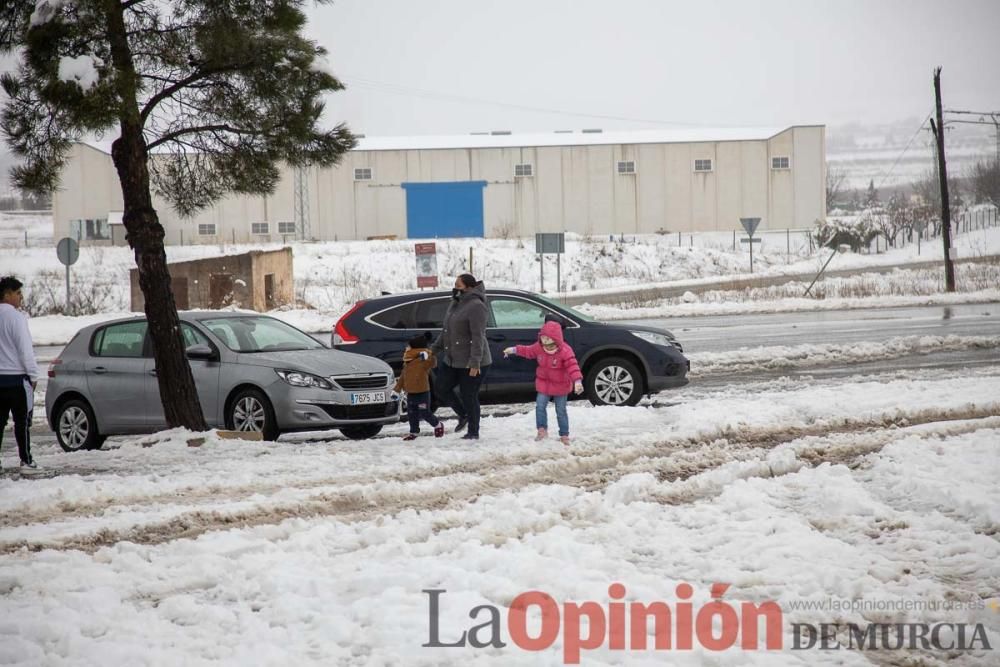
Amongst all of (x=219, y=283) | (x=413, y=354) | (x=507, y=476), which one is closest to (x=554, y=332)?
(x=413, y=354)

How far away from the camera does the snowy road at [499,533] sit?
552cm

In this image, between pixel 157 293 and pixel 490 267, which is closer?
pixel 157 293

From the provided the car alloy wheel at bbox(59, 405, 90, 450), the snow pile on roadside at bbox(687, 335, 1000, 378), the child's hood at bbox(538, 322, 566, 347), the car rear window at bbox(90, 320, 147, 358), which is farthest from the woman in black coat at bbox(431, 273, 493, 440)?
the snow pile on roadside at bbox(687, 335, 1000, 378)

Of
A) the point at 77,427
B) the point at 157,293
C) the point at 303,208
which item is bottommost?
the point at 77,427

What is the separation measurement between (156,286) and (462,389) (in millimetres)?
3622

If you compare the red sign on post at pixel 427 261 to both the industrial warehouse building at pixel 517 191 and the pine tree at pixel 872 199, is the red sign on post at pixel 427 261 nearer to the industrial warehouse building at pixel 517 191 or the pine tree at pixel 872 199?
the industrial warehouse building at pixel 517 191

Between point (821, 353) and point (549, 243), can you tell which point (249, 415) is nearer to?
point (821, 353)

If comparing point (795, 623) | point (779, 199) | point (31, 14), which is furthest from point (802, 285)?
point (795, 623)

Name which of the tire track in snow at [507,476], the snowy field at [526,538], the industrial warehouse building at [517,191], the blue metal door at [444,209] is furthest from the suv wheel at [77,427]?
the industrial warehouse building at [517,191]

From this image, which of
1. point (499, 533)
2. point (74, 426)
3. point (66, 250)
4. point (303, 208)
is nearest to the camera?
point (499, 533)

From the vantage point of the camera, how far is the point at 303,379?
12109 millimetres

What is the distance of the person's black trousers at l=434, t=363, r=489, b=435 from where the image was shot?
38.0ft

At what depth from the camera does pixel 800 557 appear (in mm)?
6809

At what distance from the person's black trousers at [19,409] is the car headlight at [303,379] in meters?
2.56
